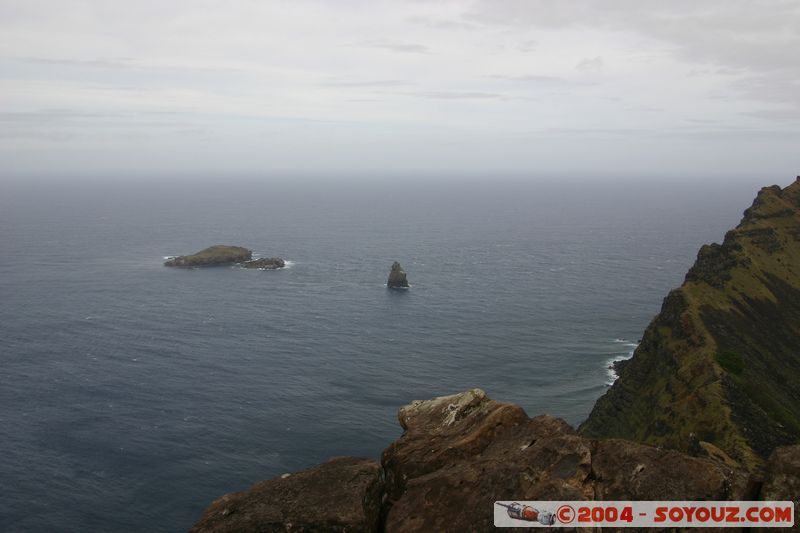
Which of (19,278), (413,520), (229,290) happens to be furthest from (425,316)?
(413,520)

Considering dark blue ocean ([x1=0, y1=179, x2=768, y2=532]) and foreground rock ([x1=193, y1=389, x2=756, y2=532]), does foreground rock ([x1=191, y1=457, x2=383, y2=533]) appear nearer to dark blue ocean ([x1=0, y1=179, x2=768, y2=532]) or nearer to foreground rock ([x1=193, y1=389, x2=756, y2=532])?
foreground rock ([x1=193, y1=389, x2=756, y2=532])

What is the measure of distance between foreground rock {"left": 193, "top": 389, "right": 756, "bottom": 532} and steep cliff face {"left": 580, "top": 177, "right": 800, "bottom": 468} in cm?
2807

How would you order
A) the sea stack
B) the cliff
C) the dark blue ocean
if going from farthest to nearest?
the sea stack → the dark blue ocean → the cliff

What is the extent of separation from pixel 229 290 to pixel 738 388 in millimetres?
135935

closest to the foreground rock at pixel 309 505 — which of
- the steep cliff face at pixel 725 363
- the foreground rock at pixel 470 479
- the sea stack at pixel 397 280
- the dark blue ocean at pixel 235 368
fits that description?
the foreground rock at pixel 470 479

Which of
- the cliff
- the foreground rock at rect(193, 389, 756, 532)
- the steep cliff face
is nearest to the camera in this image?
the cliff

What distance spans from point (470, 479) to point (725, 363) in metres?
64.2

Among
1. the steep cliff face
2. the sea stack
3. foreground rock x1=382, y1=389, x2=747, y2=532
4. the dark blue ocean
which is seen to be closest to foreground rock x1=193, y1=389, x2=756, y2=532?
foreground rock x1=382, y1=389, x2=747, y2=532

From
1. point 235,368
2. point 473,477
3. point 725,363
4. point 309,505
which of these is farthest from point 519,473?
point 235,368

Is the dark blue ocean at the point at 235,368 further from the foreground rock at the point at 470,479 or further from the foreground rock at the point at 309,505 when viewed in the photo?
the foreground rock at the point at 470,479

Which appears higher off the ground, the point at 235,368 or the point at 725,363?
the point at 725,363

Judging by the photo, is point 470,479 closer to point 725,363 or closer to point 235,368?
point 725,363

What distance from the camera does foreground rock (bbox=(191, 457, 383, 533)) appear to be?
25828 millimetres

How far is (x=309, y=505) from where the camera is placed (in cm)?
2703
